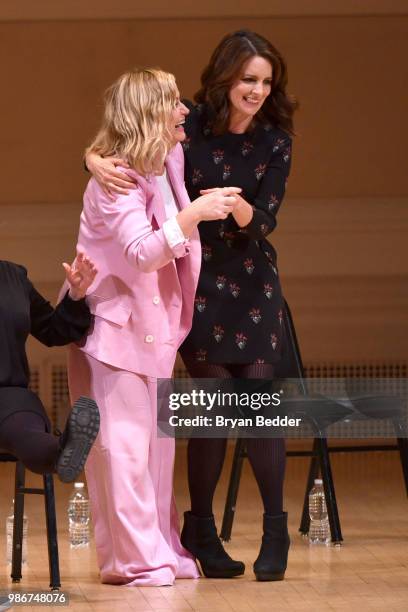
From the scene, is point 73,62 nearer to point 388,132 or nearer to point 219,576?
point 388,132

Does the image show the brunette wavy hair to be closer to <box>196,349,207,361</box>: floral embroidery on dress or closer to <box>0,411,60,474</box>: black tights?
<box>196,349,207,361</box>: floral embroidery on dress

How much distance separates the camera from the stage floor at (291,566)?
3.85 m

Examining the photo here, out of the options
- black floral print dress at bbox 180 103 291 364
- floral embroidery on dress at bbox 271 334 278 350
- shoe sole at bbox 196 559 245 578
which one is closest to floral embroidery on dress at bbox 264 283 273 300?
black floral print dress at bbox 180 103 291 364

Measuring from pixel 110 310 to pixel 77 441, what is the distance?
0.60 metres

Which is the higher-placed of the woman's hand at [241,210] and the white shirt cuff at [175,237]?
the woman's hand at [241,210]

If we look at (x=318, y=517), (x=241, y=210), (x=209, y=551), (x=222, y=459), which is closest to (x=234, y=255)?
(x=241, y=210)

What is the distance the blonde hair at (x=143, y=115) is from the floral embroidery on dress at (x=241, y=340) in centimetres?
59

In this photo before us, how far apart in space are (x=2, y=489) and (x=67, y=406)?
1.31 m

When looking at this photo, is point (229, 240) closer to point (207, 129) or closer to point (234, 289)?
point (234, 289)

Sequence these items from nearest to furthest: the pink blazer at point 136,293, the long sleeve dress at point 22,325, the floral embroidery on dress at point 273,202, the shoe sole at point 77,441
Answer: the shoe sole at point 77,441, the long sleeve dress at point 22,325, the pink blazer at point 136,293, the floral embroidery on dress at point 273,202

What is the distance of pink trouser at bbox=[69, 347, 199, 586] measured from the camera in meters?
4.04

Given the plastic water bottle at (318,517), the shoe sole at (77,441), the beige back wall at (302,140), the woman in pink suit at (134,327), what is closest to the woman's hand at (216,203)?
the woman in pink suit at (134,327)

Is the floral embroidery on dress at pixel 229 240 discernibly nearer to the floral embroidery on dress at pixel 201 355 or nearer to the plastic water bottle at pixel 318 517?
the floral embroidery on dress at pixel 201 355

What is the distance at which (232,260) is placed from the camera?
167 inches
